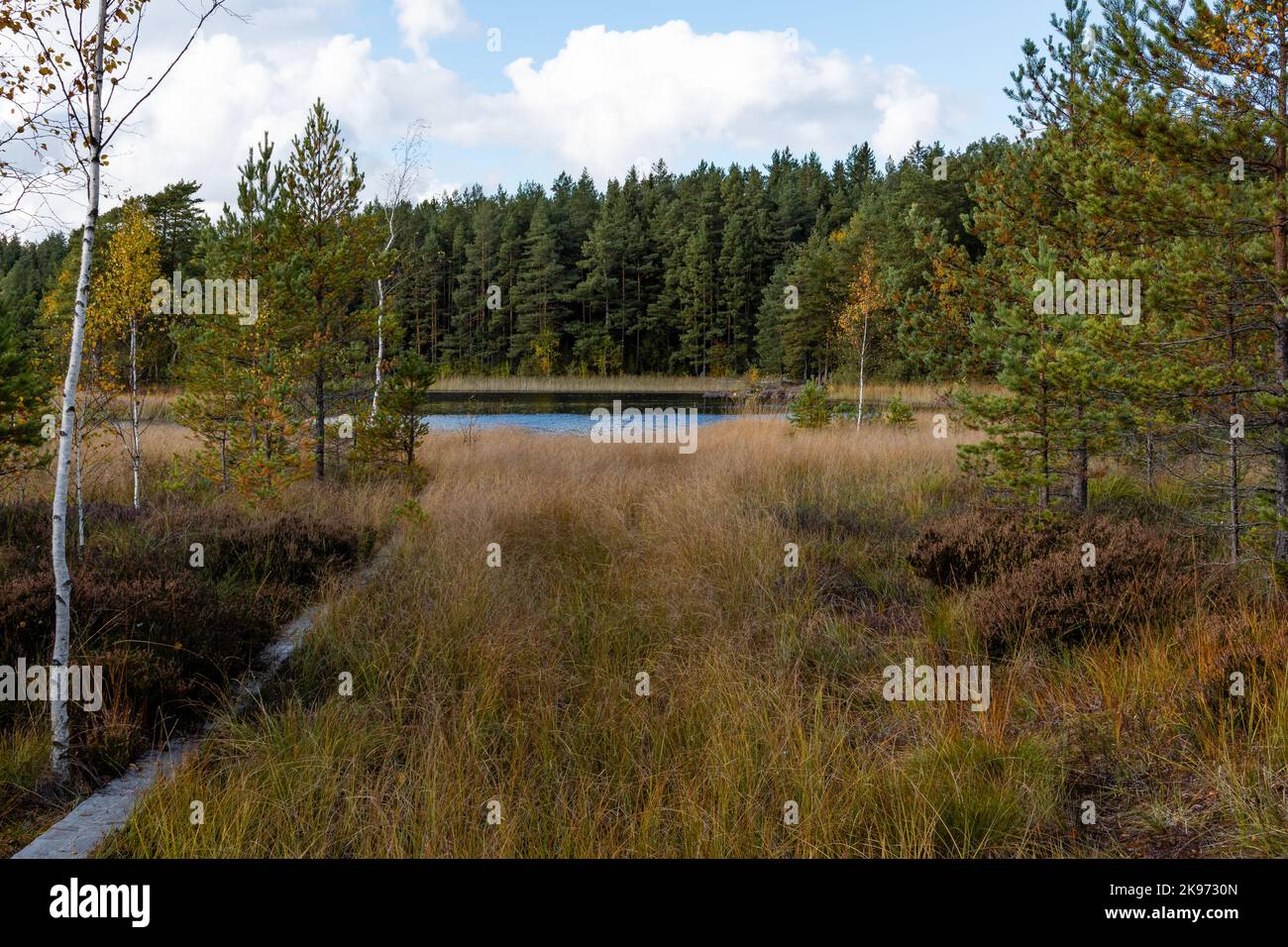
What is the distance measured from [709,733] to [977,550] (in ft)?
13.8

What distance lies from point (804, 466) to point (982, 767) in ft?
30.6

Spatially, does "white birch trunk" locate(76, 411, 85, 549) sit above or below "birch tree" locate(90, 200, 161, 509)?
below

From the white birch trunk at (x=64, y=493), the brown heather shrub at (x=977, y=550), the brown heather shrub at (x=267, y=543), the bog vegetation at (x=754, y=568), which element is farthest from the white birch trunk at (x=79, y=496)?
the brown heather shrub at (x=977, y=550)

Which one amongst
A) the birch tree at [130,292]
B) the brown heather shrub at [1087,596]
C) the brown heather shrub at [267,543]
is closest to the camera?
the brown heather shrub at [1087,596]

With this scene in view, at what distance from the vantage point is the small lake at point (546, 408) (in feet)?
93.9

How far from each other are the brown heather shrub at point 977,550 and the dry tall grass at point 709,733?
26 centimetres

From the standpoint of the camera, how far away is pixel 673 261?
61.9 meters

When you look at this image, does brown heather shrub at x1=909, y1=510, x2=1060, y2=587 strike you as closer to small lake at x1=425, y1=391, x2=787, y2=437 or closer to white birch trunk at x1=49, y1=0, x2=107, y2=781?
white birch trunk at x1=49, y1=0, x2=107, y2=781

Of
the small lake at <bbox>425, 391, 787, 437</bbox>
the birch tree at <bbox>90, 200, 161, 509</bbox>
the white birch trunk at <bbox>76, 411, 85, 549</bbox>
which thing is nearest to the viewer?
the white birch trunk at <bbox>76, 411, 85, 549</bbox>

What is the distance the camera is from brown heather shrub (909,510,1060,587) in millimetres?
6957

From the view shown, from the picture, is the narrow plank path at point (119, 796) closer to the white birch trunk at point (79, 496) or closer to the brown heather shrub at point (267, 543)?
the brown heather shrub at point (267, 543)

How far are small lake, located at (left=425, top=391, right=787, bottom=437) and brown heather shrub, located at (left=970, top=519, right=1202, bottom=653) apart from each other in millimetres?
18470

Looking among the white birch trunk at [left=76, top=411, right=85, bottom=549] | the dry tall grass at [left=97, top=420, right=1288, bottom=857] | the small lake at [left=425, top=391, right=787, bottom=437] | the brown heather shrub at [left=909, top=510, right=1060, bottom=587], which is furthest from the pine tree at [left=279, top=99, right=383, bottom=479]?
the small lake at [left=425, top=391, right=787, bottom=437]
